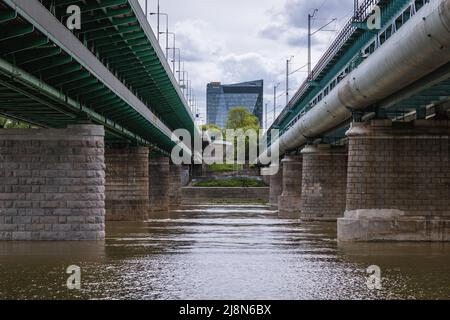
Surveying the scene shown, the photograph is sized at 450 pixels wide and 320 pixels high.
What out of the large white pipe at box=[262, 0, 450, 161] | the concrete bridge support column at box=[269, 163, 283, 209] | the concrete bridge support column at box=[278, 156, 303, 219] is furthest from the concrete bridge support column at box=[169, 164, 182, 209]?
the large white pipe at box=[262, 0, 450, 161]

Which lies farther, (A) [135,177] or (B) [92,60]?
(A) [135,177]

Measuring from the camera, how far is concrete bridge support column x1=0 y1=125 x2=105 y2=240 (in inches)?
1390

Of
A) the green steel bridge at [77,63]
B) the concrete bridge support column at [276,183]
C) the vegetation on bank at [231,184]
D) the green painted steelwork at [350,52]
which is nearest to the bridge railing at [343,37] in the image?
the green painted steelwork at [350,52]

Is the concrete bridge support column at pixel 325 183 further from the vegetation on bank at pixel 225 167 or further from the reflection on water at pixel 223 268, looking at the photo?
the vegetation on bank at pixel 225 167

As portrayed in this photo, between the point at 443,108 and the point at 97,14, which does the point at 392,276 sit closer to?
the point at 97,14

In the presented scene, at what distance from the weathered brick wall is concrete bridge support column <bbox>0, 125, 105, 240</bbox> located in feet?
37.8

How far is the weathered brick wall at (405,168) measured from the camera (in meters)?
38.2

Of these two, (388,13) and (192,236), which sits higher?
(388,13)

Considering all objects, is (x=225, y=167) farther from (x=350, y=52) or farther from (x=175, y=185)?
(x=350, y=52)

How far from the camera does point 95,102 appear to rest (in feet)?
125

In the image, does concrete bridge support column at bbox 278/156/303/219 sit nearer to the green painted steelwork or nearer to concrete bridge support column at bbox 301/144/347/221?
the green painted steelwork
